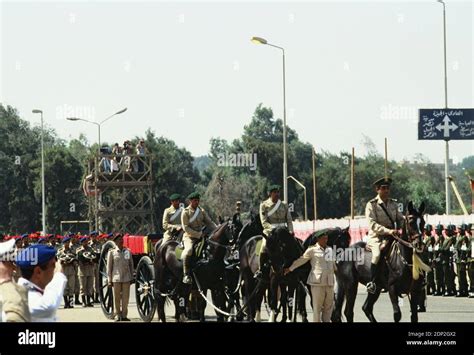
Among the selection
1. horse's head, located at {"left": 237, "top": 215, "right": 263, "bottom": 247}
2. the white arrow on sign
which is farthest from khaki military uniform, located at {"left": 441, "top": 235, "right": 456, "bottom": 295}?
the white arrow on sign

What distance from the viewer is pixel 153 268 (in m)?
23.4

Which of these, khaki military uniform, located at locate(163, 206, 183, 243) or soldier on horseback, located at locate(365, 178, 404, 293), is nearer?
soldier on horseback, located at locate(365, 178, 404, 293)

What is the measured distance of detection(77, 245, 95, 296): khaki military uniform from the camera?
1248 inches

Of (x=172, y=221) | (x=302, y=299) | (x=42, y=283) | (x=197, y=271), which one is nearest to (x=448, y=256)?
(x=172, y=221)

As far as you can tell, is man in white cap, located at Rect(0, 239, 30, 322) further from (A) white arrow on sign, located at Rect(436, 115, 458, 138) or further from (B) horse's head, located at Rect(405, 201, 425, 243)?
(A) white arrow on sign, located at Rect(436, 115, 458, 138)

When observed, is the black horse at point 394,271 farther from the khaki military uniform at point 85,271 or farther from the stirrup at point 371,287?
the khaki military uniform at point 85,271

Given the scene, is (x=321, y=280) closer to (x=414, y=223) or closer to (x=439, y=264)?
(x=414, y=223)

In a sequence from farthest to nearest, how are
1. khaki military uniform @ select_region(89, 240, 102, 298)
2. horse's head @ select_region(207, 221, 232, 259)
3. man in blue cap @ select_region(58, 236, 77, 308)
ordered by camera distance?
khaki military uniform @ select_region(89, 240, 102, 298)
man in blue cap @ select_region(58, 236, 77, 308)
horse's head @ select_region(207, 221, 232, 259)

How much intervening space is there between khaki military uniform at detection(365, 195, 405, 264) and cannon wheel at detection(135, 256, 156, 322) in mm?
5927

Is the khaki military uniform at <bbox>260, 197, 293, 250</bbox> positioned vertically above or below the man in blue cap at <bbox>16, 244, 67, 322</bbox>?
above

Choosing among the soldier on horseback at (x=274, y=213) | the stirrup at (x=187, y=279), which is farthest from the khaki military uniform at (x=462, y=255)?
the soldier on horseback at (x=274, y=213)

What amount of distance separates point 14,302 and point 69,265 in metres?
22.7

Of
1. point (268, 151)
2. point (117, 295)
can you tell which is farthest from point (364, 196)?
point (117, 295)

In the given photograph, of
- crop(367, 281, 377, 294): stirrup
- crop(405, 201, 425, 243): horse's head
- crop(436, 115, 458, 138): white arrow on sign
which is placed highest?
crop(436, 115, 458, 138): white arrow on sign
